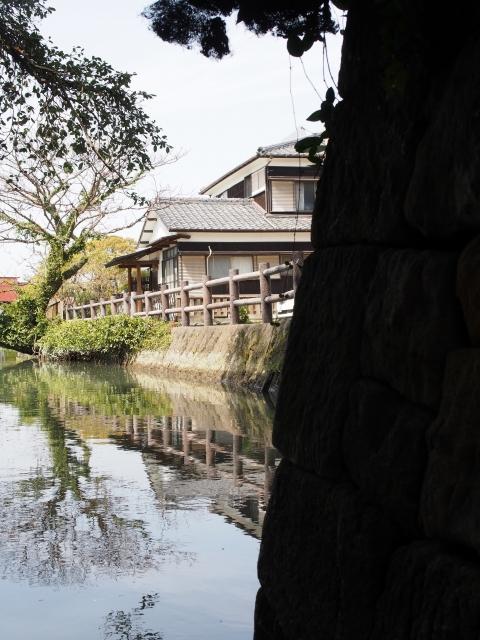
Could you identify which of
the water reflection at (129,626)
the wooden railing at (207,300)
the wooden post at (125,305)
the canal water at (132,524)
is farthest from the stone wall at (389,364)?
the wooden post at (125,305)

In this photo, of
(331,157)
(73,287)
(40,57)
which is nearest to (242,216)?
(73,287)

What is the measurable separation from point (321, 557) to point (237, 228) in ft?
94.3

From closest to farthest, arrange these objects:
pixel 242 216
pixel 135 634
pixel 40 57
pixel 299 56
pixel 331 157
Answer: pixel 331 157
pixel 299 56
pixel 135 634
pixel 40 57
pixel 242 216

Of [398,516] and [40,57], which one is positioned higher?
[40,57]

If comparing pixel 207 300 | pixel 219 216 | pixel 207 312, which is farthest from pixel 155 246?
pixel 207 312

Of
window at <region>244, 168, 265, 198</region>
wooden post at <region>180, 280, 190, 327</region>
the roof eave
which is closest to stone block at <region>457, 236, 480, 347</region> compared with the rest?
wooden post at <region>180, 280, 190, 327</region>

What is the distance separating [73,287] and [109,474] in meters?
34.8

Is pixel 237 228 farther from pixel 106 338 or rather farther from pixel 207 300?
pixel 207 300

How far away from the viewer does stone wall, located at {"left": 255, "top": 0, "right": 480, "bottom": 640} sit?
77.6 inches

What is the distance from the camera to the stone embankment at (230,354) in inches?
565

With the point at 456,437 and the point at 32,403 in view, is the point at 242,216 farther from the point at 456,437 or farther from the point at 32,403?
the point at 456,437

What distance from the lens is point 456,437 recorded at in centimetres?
196

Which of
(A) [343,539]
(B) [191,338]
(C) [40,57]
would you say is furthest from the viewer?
(B) [191,338]

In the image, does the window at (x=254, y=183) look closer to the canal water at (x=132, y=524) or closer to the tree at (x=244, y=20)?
the canal water at (x=132, y=524)
